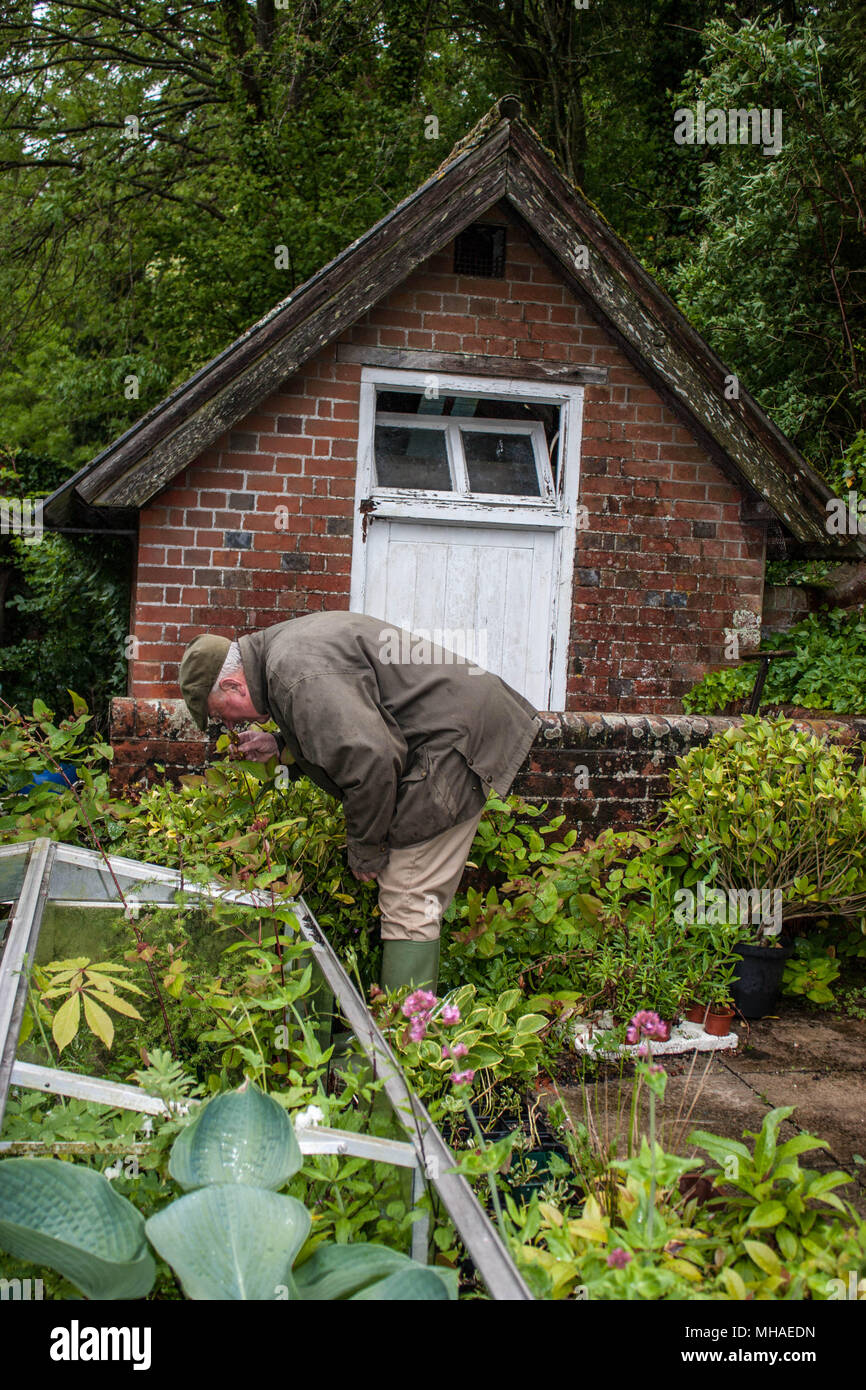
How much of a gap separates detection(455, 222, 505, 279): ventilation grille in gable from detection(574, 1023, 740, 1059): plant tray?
201 inches

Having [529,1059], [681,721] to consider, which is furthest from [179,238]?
[529,1059]

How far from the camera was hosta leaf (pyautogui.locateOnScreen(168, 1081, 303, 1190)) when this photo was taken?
1798 millimetres

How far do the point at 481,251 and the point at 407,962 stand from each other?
5.32 m

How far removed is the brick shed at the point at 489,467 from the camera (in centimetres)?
649

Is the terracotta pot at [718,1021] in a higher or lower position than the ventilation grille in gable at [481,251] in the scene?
lower

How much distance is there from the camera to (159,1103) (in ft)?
6.86

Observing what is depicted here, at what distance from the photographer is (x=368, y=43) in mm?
13305

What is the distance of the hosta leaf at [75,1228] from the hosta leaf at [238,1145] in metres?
0.13

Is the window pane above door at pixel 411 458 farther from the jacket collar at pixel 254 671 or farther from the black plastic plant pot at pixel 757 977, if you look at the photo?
the black plastic plant pot at pixel 757 977

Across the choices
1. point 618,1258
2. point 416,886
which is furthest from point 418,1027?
point 416,886

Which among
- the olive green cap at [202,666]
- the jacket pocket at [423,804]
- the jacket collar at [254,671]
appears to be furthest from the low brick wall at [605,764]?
the olive green cap at [202,666]

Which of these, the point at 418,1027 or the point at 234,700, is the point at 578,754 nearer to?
the point at 234,700
